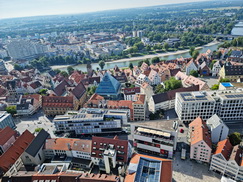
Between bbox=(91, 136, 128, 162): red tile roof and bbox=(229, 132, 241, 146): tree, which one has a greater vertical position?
bbox=(91, 136, 128, 162): red tile roof

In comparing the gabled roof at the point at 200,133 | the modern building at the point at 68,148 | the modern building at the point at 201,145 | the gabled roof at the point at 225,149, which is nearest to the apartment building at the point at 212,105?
the gabled roof at the point at 200,133

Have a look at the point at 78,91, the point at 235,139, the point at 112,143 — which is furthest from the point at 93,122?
the point at 235,139

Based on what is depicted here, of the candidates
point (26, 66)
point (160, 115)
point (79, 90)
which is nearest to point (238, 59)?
point (160, 115)

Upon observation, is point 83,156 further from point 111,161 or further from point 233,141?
point 233,141

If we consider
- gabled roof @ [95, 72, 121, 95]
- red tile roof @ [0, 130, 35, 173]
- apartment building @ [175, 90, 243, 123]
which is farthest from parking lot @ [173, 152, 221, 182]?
gabled roof @ [95, 72, 121, 95]

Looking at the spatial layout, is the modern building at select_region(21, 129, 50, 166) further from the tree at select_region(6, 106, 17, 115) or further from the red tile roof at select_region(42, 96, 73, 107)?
the tree at select_region(6, 106, 17, 115)

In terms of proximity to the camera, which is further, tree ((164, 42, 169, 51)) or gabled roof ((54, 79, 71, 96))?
tree ((164, 42, 169, 51))

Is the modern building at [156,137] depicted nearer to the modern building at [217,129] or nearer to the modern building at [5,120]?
the modern building at [217,129]
